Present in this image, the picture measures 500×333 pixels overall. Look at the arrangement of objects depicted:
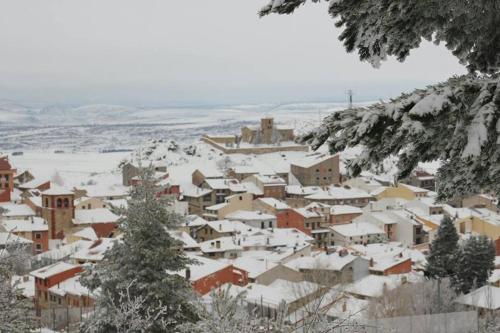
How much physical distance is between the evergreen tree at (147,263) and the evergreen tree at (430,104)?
21.6 ft

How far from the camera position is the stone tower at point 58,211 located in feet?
126

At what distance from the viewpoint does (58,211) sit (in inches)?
1516

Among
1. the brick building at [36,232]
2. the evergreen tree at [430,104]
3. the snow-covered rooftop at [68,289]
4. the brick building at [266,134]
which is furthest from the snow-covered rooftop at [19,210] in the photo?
the evergreen tree at [430,104]

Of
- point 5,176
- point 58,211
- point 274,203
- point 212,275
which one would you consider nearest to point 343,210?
point 274,203

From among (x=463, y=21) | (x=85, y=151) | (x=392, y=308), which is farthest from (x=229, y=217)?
(x=85, y=151)

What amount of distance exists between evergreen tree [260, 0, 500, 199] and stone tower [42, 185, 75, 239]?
3714cm

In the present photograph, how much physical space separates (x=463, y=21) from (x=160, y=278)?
7150 mm

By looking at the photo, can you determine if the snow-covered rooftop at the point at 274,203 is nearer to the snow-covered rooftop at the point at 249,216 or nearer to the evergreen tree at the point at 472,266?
the snow-covered rooftop at the point at 249,216

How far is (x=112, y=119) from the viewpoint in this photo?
175m

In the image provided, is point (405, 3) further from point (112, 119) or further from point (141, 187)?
point (112, 119)

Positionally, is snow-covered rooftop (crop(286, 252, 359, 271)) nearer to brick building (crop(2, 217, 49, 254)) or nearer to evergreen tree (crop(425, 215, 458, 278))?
evergreen tree (crop(425, 215, 458, 278))

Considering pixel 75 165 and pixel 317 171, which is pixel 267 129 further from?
pixel 75 165

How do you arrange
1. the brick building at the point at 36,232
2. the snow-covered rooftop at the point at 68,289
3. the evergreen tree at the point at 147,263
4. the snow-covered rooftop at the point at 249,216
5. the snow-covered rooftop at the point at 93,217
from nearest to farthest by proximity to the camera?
the evergreen tree at the point at 147,263
the snow-covered rooftop at the point at 68,289
the brick building at the point at 36,232
the snow-covered rooftop at the point at 93,217
the snow-covered rooftop at the point at 249,216

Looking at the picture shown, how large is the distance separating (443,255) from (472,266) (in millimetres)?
1102
